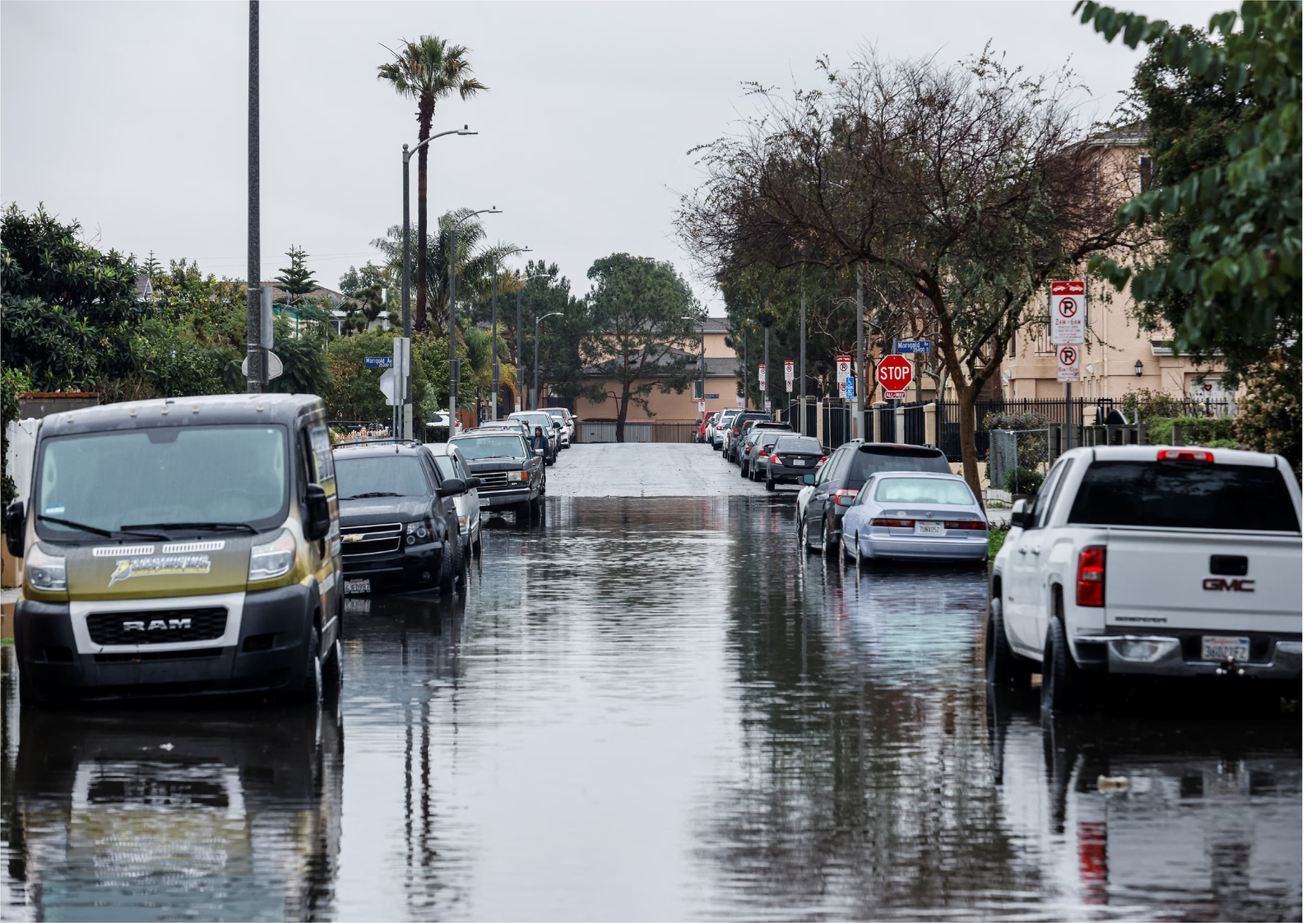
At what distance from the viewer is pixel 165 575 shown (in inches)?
496

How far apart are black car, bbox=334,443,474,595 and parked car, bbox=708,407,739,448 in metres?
58.9

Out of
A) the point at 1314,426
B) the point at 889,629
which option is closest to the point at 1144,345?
the point at 889,629

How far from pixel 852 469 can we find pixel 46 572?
1553cm

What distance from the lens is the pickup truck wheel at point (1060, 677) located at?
12.3 m

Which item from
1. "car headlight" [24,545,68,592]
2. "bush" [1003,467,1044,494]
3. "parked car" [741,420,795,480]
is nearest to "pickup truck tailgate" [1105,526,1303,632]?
"car headlight" [24,545,68,592]

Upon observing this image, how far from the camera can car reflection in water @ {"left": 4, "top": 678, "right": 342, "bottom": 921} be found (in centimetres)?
770

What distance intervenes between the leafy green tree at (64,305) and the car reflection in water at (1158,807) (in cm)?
2587

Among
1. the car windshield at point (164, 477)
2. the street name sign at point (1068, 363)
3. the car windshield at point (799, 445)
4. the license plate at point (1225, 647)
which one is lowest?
the license plate at point (1225, 647)

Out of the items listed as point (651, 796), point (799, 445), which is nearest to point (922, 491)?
point (651, 796)

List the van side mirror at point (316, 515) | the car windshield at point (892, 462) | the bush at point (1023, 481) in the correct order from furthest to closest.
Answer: the bush at point (1023, 481) → the car windshield at point (892, 462) → the van side mirror at point (316, 515)

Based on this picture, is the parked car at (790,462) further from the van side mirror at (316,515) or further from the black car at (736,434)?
the van side mirror at (316,515)

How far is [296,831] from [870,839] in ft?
8.90

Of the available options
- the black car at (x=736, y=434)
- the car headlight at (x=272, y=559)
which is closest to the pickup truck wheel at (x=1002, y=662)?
the car headlight at (x=272, y=559)

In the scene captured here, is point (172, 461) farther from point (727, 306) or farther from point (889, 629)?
point (727, 306)
